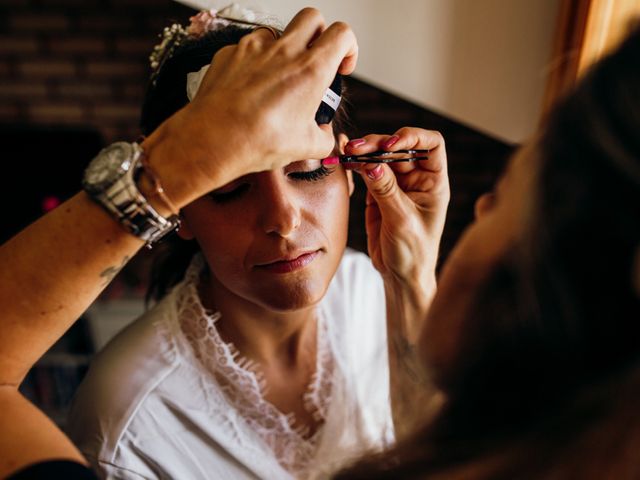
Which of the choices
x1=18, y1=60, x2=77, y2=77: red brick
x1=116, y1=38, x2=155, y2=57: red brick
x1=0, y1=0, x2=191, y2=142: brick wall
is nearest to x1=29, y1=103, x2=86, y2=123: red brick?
x1=0, y1=0, x2=191, y2=142: brick wall

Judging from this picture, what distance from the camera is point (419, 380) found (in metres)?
0.98

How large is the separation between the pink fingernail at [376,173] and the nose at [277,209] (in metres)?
0.15

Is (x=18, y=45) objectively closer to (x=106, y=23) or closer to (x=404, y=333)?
(x=106, y=23)

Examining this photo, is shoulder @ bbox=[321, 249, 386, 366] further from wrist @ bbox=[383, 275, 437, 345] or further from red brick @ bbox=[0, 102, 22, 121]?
red brick @ bbox=[0, 102, 22, 121]

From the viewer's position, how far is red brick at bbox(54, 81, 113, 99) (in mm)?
2631

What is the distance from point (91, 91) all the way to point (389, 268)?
2161mm

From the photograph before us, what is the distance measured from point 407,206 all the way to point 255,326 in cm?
44

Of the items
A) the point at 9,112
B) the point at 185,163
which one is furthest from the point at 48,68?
the point at 185,163

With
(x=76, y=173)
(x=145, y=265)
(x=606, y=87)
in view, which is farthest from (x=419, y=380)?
(x=145, y=265)

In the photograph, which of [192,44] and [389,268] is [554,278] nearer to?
[389,268]

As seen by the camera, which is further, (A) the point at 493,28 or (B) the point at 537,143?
(A) the point at 493,28

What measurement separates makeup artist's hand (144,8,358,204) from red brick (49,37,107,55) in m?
2.24

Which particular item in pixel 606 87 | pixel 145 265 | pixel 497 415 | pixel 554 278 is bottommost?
pixel 145 265

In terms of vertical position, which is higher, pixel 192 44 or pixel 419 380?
pixel 192 44
